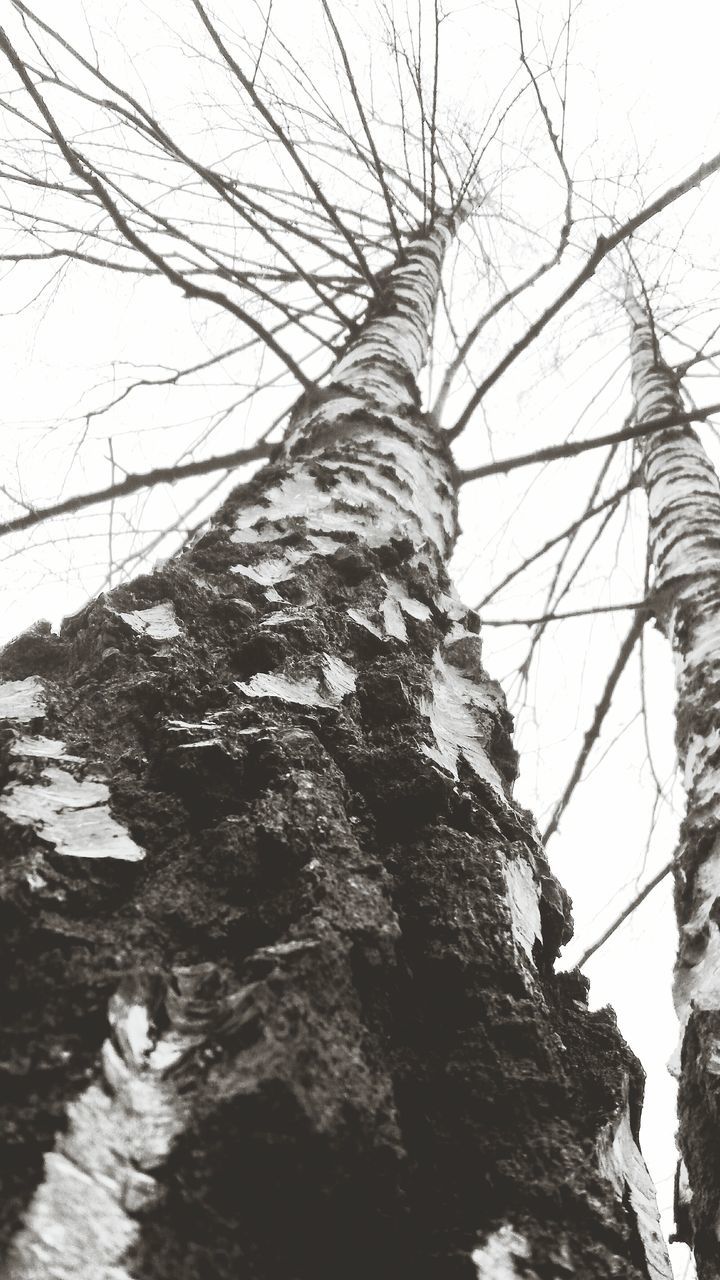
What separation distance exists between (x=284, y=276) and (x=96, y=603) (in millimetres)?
3284

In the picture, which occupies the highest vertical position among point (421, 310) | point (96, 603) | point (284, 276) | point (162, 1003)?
point (284, 276)

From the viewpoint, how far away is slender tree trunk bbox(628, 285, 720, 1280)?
1.24 meters

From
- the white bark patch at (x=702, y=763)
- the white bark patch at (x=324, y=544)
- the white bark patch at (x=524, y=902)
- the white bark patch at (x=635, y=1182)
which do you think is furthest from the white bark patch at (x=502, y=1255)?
the white bark patch at (x=702, y=763)

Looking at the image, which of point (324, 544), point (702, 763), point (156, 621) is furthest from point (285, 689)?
point (702, 763)

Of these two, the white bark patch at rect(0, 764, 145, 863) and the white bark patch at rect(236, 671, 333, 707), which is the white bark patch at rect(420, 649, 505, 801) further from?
the white bark patch at rect(0, 764, 145, 863)

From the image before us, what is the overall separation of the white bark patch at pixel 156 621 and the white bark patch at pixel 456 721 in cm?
31

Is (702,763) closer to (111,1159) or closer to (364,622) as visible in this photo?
(364,622)

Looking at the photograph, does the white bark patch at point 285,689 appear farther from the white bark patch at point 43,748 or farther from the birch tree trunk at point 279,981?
the white bark patch at point 43,748

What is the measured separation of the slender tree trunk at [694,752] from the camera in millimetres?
1236

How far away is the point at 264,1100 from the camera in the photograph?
450 millimetres

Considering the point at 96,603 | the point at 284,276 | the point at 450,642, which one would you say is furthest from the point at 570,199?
the point at 96,603

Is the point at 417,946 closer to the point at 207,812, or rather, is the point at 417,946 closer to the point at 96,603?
the point at 207,812

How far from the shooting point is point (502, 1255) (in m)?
0.49

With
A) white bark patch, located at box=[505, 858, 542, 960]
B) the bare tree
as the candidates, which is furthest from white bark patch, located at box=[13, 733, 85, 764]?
white bark patch, located at box=[505, 858, 542, 960]
